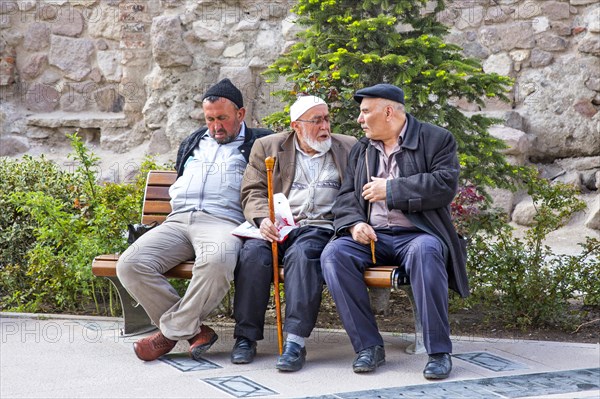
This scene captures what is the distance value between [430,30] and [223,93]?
166 centimetres

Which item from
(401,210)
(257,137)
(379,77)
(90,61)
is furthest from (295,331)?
(90,61)

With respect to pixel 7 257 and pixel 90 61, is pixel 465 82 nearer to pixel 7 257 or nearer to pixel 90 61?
pixel 7 257

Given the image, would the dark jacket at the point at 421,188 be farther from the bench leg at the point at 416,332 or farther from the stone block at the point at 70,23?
the stone block at the point at 70,23

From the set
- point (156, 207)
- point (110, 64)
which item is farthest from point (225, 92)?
point (110, 64)

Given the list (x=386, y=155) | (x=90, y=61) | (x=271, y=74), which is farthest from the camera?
(x=90, y=61)

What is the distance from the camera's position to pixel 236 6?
8.84m

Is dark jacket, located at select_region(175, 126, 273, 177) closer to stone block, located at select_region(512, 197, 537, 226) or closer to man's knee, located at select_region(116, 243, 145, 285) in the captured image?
man's knee, located at select_region(116, 243, 145, 285)

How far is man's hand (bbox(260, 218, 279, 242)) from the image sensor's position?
4.77 meters

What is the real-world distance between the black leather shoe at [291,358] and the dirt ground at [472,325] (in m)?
0.98

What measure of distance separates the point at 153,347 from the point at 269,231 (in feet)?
2.74

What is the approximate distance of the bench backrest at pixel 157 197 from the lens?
5.53 m

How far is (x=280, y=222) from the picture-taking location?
495 cm

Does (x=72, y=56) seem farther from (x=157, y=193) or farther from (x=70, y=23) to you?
(x=157, y=193)

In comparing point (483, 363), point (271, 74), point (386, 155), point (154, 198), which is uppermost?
point (271, 74)
